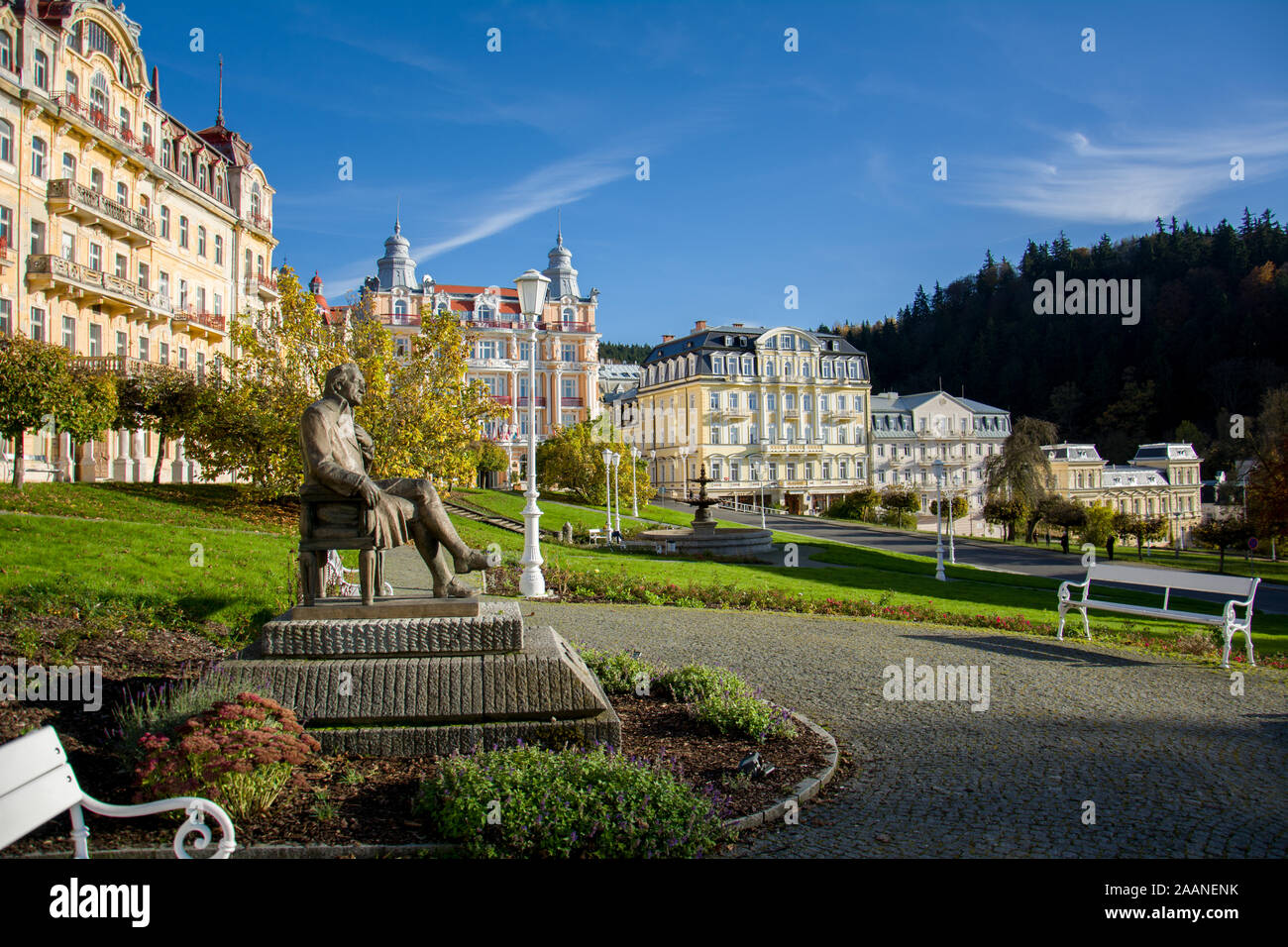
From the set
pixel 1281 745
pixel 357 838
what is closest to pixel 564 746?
pixel 357 838

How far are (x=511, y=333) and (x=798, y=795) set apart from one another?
66.9 m

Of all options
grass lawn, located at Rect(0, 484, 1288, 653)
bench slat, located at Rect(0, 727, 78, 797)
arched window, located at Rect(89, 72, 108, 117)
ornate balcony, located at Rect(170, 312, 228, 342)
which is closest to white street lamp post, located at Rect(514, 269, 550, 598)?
grass lawn, located at Rect(0, 484, 1288, 653)

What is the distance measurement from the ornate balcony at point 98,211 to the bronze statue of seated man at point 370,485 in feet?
92.5

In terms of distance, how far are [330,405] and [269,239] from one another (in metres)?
42.6

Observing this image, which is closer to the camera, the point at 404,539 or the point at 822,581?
the point at 404,539

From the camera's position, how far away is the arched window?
100 ft

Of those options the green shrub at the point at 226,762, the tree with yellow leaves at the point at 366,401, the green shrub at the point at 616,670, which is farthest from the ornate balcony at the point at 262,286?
the green shrub at the point at 226,762

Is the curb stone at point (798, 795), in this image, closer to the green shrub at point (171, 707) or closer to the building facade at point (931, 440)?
the green shrub at point (171, 707)

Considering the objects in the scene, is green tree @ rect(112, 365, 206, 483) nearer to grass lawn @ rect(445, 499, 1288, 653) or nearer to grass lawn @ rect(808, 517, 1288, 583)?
grass lawn @ rect(445, 499, 1288, 653)

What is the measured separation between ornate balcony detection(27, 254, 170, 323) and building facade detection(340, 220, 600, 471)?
3283 cm
